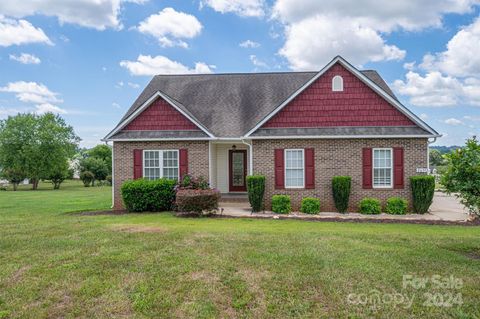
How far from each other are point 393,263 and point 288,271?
1.99 meters

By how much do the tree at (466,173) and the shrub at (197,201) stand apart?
25.1 ft

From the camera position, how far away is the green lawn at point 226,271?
4578mm

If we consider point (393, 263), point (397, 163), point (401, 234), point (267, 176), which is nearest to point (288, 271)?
point (393, 263)

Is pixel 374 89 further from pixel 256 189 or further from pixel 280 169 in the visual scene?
pixel 256 189

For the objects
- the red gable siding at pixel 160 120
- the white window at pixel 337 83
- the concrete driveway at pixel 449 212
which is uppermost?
the white window at pixel 337 83

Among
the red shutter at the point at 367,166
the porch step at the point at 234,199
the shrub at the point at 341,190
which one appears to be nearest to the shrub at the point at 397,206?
the red shutter at the point at 367,166

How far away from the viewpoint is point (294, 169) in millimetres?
14133

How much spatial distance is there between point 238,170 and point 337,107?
19.9 feet

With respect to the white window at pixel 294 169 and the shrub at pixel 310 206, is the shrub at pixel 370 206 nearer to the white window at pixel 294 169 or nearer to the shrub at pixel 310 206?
the shrub at pixel 310 206

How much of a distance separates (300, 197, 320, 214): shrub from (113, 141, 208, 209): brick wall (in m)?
4.35

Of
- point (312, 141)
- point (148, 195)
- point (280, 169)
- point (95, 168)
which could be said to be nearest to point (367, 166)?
point (312, 141)

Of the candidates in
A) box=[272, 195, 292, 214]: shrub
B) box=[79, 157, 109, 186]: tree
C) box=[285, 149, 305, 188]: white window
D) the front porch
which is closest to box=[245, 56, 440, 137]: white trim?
box=[285, 149, 305, 188]: white window

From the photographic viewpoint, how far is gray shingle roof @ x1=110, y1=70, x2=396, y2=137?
16906 mm

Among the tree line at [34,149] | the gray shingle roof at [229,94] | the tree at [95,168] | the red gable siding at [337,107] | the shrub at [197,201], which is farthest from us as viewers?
the tree at [95,168]
